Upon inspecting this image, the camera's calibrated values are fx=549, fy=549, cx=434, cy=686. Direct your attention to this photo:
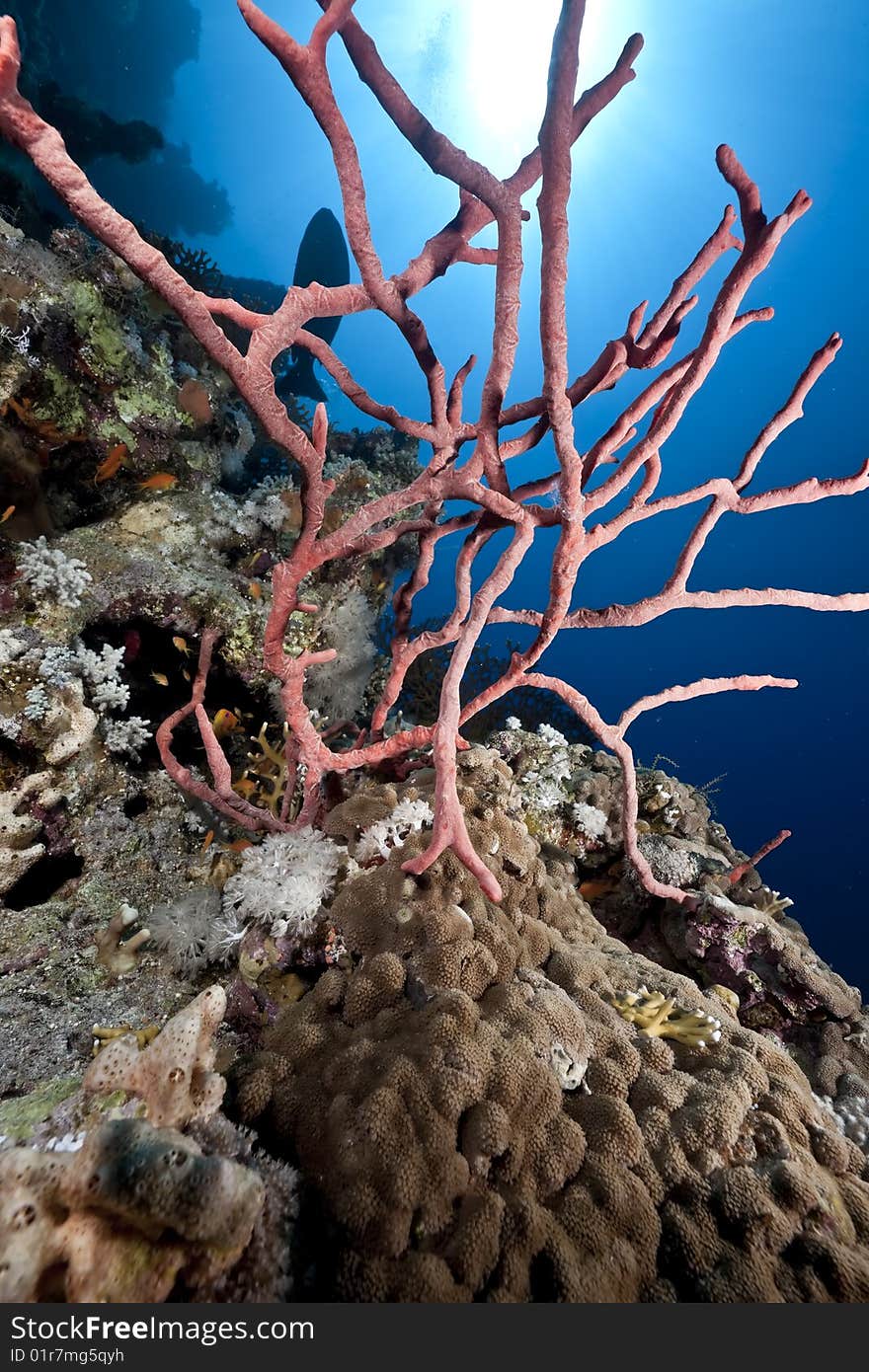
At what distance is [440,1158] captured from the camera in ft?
5.84

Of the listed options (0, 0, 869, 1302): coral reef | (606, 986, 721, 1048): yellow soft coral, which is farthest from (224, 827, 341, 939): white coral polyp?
(606, 986, 721, 1048): yellow soft coral

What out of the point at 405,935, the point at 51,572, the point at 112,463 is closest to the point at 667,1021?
the point at 405,935

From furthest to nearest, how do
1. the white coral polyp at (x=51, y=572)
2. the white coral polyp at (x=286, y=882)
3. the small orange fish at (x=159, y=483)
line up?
the small orange fish at (x=159, y=483), the white coral polyp at (x=51, y=572), the white coral polyp at (x=286, y=882)

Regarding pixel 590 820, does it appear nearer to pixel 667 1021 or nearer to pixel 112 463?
pixel 667 1021

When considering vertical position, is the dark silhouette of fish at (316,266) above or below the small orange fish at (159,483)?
above

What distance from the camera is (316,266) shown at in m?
12.8

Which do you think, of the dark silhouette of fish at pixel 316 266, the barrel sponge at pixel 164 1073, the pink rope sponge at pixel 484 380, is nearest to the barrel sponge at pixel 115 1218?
the barrel sponge at pixel 164 1073

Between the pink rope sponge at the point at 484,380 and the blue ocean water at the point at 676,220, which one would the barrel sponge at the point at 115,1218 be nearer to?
the pink rope sponge at the point at 484,380

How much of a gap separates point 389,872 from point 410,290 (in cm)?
240

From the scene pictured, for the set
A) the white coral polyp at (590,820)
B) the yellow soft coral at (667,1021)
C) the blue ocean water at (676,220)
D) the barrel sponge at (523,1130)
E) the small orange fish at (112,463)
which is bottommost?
the barrel sponge at (523,1130)

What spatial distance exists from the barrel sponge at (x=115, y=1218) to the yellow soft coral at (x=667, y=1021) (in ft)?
5.96

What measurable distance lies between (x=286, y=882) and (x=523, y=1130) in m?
1.45

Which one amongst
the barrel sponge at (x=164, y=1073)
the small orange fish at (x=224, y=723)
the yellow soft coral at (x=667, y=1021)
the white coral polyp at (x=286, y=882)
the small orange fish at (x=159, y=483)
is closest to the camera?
the barrel sponge at (x=164, y=1073)

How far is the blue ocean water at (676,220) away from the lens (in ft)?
106
